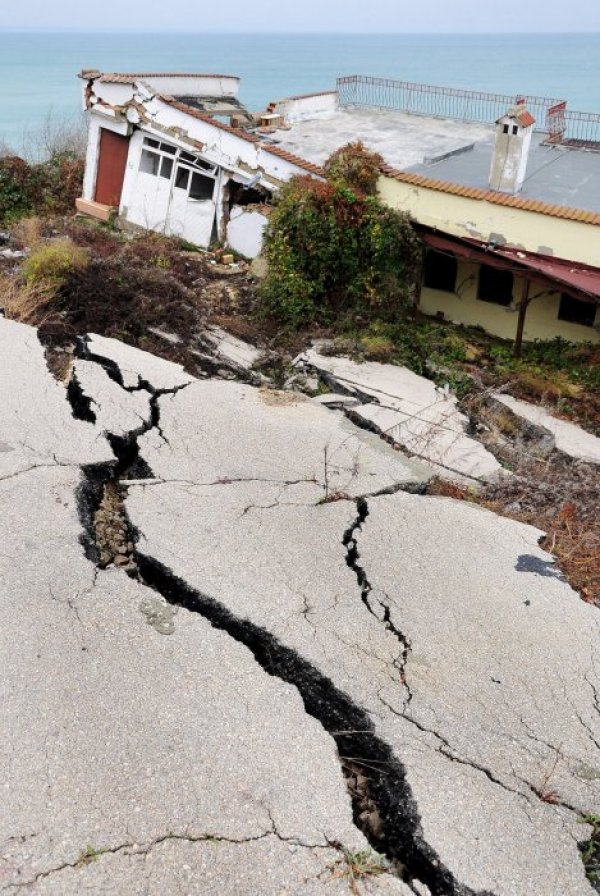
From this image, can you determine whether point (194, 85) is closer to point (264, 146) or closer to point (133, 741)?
point (264, 146)

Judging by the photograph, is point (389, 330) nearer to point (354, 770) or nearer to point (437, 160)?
point (437, 160)

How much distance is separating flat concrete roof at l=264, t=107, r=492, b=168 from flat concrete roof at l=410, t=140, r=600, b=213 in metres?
0.60

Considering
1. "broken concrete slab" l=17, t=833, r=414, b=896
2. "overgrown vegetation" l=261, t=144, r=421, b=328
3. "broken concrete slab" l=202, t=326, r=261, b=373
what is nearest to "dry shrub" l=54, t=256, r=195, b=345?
"broken concrete slab" l=202, t=326, r=261, b=373

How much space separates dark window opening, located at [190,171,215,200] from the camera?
16859mm

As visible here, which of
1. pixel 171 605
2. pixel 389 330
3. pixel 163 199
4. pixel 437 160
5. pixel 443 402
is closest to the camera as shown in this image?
pixel 171 605

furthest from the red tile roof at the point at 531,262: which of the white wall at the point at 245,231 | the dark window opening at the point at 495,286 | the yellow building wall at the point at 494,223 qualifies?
the white wall at the point at 245,231

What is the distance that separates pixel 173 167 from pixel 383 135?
505 cm

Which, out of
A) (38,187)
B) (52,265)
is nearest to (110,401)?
(52,265)

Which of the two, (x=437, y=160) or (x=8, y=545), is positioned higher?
(x=437, y=160)

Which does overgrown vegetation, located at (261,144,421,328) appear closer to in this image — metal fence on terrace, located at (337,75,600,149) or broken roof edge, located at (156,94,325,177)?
broken roof edge, located at (156,94,325,177)

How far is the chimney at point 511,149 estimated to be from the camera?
1320 cm

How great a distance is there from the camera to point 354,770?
447cm

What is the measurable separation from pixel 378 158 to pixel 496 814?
1192 centimetres

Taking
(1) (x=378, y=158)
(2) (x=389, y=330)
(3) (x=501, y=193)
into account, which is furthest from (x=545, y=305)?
(1) (x=378, y=158)
